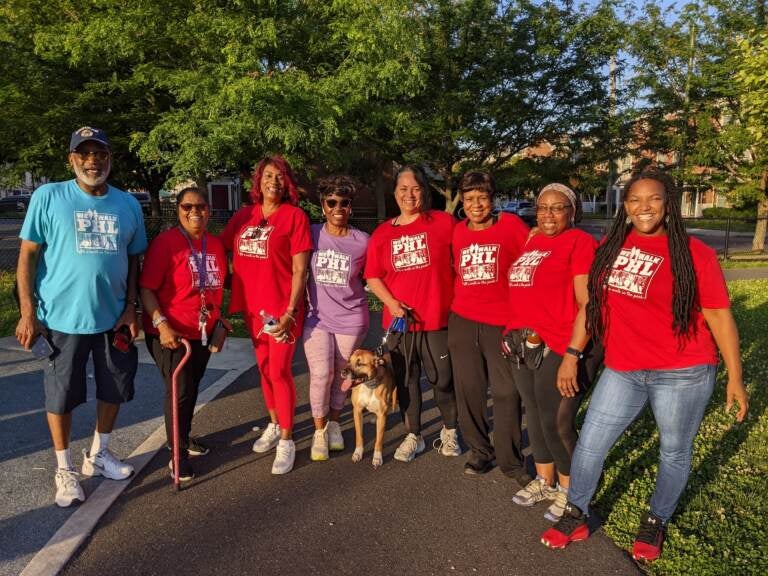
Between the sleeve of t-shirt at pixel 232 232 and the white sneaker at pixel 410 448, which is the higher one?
the sleeve of t-shirt at pixel 232 232

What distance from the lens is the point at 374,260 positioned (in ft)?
13.0

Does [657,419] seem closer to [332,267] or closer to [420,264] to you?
[420,264]

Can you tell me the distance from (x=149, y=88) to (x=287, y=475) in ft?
44.4

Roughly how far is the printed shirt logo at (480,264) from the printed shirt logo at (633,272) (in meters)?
0.84

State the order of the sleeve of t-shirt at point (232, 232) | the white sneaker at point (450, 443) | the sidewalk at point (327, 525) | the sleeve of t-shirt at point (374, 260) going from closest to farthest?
the sidewalk at point (327, 525), the sleeve of t-shirt at point (374, 260), the sleeve of t-shirt at point (232, 232), the white sneaker at point (450, 443)

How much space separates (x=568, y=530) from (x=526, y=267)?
1424mm

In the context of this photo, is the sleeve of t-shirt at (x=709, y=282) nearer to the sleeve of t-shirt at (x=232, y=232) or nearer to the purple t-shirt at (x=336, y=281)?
the purple t-shirt at (x=336, y=281)

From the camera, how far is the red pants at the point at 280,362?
397 cm

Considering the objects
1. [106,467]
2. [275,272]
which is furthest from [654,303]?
[106,467]

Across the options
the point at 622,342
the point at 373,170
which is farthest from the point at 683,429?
the point at 373,170

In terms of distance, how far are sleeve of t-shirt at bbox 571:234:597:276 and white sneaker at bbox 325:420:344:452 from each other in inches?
83.8

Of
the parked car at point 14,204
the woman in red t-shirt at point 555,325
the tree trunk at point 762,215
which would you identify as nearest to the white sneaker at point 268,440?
the woman in red t-shirt at point 555,325

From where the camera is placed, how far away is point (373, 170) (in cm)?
2386

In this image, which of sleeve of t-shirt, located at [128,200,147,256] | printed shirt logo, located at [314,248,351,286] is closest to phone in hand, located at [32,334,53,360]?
sleeve of t-shirt, located at [128,200,147,256]
